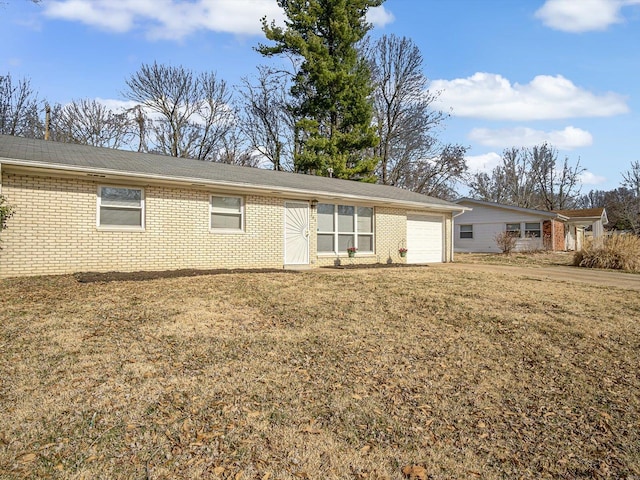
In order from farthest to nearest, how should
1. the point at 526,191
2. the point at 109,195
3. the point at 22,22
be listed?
the point at 526,191 → the point at 22,22 → the point at 109,195

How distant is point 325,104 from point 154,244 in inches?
672

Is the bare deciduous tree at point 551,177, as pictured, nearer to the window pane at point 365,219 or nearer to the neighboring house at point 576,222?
the neighboring house at point 576,222

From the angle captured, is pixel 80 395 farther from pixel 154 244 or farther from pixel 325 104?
pixel 325 104

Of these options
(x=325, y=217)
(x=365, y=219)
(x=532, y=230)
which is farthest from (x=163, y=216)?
(x=532, y=230)

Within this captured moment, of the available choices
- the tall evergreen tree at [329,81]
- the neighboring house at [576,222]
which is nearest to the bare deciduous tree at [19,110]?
the tall evergreen tree at [329,81]

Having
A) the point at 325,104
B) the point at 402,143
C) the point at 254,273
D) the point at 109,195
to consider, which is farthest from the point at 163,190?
the point at 402,143

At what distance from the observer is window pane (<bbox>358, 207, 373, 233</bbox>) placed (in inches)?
568

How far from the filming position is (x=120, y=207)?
9.95m

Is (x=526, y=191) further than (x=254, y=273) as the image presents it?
Yes

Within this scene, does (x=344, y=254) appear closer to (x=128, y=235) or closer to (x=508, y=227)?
(x=128, y=235)

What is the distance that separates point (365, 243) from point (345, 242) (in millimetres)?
962

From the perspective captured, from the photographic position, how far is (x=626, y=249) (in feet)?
49.4

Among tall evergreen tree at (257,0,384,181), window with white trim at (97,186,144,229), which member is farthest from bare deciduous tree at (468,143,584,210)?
window with white trim at (97,186,144,229)

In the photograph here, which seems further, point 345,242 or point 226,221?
point 345,242
